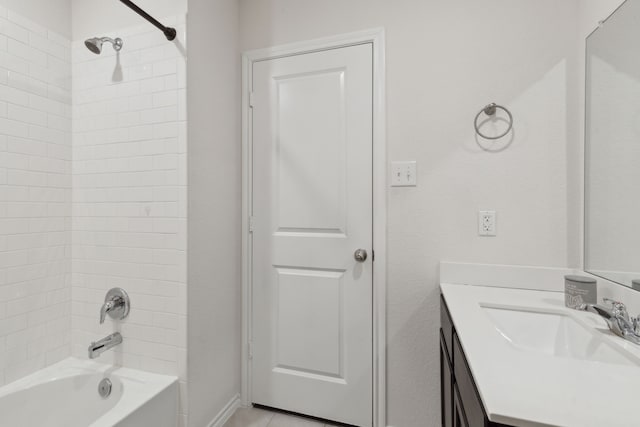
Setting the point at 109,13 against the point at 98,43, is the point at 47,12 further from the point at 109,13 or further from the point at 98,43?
the point at 98,43

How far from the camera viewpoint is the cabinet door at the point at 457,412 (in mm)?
838

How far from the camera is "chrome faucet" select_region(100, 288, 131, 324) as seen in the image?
1474mm

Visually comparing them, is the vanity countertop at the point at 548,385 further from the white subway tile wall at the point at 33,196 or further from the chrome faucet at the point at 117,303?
the white subway tile wall at the point at 33,196

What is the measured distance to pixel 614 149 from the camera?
1.09 m

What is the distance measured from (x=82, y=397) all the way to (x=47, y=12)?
1.89m

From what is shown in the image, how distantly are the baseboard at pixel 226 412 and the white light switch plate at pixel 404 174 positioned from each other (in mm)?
1537

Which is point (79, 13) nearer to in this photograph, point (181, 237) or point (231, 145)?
point (231, 145)

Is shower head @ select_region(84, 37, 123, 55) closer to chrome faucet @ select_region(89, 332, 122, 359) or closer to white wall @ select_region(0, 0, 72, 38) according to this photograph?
white wall @ select_region(0, 0, 72, 38)

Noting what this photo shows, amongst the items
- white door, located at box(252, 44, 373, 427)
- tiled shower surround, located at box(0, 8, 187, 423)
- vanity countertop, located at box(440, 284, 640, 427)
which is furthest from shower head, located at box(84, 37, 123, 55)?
vanity countertop, located at box(440, 284, 640, 427)

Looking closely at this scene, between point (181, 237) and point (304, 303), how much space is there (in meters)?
0.75

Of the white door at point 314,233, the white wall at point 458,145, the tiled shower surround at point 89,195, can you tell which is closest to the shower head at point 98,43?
the tiled shower surround at point 89,195

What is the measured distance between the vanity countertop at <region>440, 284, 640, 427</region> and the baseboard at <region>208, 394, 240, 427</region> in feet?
Answer: 4.71

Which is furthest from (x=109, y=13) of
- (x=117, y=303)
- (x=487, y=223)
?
(x=487, y=223)

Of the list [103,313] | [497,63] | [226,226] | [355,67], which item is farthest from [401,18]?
[103,313]
